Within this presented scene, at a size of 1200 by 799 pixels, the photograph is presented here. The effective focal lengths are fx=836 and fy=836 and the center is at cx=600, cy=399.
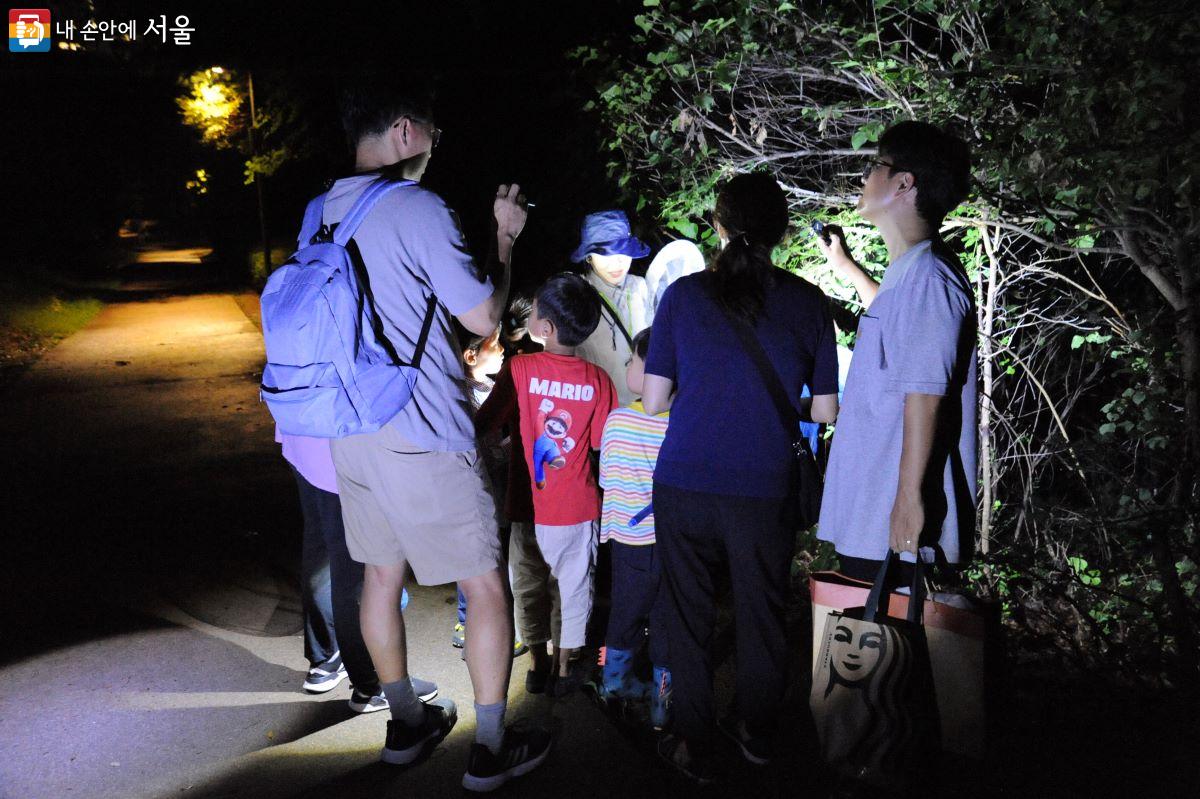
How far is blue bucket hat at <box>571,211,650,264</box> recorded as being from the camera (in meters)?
4.05

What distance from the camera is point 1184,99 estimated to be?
2771mm

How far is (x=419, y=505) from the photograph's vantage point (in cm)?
268

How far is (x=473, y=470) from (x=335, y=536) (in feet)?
2.74

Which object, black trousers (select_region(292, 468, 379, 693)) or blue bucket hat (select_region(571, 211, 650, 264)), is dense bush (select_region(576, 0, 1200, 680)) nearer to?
blue bucket hat (select_region(571, 211, 650, 264))

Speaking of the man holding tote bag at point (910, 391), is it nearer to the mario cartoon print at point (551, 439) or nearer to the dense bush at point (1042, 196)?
the dense bush at point (1042, 196)

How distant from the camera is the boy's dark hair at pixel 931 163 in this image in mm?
2461

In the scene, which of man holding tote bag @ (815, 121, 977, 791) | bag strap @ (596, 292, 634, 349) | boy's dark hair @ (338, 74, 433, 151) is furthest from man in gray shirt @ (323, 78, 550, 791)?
bag strap @ (596, 292, 634, 349)

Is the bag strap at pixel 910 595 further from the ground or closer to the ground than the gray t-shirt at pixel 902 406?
closer to the ground

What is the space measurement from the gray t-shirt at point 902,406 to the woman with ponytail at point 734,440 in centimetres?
18

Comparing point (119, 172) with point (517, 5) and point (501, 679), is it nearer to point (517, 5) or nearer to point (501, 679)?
point (517, 5)

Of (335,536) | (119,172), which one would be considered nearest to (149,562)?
(335,536)

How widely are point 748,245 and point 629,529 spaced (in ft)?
4.10

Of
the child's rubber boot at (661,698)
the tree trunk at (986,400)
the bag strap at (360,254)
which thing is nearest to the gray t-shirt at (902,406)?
the child's rubber boot at (661,698)

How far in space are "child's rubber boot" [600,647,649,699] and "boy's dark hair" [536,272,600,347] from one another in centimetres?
127
